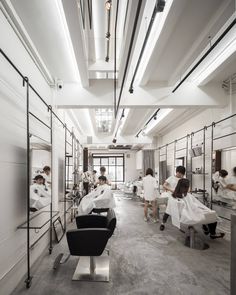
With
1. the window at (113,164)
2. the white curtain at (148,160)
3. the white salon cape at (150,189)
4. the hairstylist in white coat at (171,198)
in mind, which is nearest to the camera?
the hairstylist in white coat at (171,198)

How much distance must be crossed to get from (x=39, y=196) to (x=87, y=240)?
3.08ft

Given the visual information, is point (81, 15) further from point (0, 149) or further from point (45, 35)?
point (0, 149)

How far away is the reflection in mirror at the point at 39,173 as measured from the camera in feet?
9.00

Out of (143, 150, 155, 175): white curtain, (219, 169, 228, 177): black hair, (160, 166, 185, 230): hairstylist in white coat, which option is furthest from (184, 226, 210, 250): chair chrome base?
(143, 150, 155, 175): white curtain

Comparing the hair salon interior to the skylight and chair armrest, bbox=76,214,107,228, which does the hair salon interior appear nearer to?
chair armrest, bbox=76,214,107,228

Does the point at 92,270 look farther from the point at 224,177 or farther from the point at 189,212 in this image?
the point at 224,177

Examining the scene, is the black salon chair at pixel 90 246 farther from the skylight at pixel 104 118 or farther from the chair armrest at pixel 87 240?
the skylight at pixel 104 118

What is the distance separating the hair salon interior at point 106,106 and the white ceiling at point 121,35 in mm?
16

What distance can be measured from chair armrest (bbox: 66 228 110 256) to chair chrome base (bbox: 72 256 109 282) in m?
0.31

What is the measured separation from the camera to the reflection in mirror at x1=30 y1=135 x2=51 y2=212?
2.74 metres

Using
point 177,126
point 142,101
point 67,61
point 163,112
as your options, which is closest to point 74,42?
point 67,61

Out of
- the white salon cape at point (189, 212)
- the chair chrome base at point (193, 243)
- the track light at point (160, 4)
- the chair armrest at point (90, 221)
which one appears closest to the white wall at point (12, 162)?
the chair armrest at point (90, 221)

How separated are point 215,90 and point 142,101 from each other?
147 cm

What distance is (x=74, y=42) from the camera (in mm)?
2646
